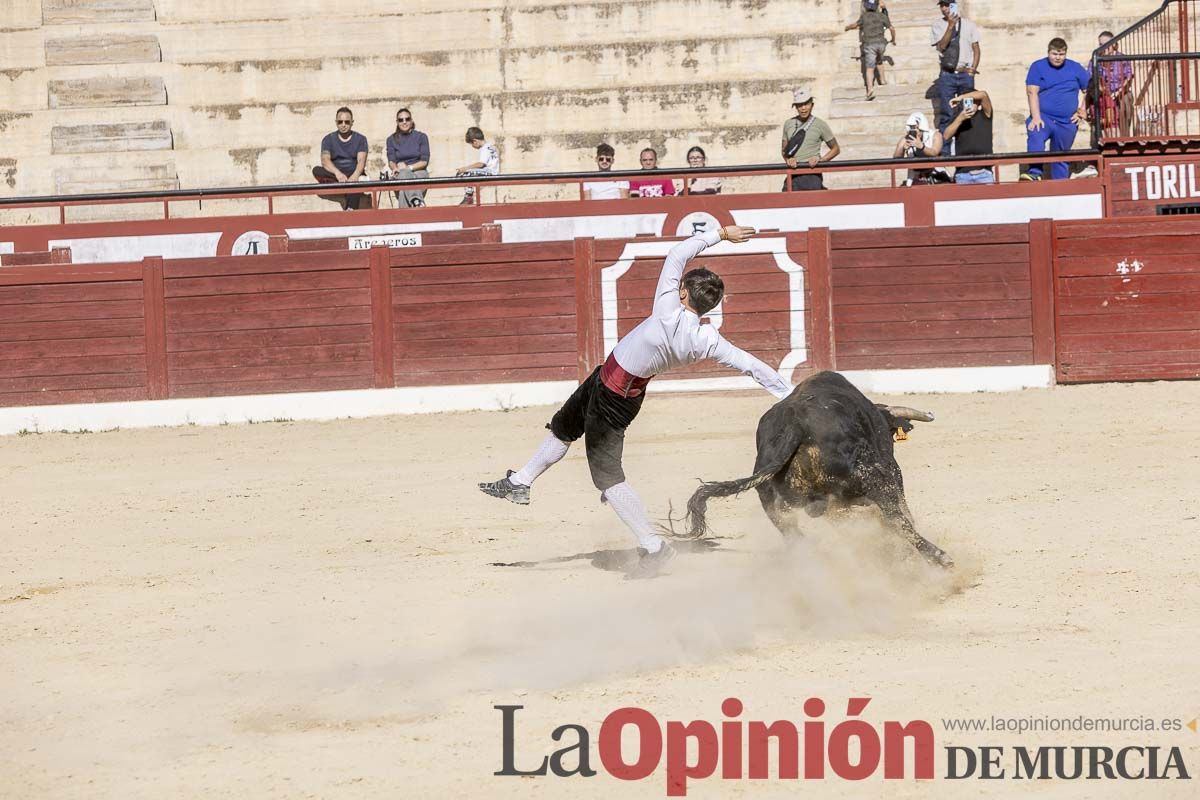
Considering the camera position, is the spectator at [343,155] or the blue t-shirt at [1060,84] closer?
the blue t-shirt at [1060,84]

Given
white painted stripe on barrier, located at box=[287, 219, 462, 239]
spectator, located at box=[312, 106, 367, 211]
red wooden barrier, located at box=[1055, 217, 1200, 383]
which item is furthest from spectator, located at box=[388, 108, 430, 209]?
red wooden barrier, located at box=[1055, 217, 1200, 383]

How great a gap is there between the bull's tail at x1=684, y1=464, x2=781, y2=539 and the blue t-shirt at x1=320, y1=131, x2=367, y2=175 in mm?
9812

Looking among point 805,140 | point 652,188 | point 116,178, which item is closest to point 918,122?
point 805,140

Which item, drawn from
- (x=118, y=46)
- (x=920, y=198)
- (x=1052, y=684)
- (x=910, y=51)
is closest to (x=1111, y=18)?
(x=910, y=51)

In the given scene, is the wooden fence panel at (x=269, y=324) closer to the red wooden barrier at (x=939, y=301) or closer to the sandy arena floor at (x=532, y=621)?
the sandy arena floor at (x=532, y=621)

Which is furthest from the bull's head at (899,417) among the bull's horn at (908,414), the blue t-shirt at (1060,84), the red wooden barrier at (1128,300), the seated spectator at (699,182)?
the blue t-shirt at (1060,84)

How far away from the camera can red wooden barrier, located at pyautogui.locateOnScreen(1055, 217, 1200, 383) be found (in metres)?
12.1

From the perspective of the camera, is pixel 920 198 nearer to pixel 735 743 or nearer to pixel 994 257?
pixel 994 257

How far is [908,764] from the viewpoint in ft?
13.0

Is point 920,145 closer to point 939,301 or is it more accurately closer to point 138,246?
point 939,301

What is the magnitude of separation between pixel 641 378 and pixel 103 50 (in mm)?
13164

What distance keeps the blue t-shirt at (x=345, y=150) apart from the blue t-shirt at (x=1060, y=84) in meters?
6.18

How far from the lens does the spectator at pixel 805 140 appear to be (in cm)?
1355

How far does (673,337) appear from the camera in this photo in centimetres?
596
